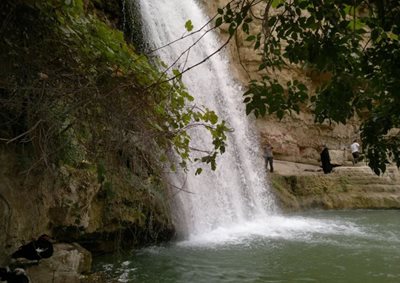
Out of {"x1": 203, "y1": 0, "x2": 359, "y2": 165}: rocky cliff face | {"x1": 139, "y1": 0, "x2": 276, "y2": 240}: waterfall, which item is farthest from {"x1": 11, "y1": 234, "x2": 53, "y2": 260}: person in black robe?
{"x1": 203, "y1": 0, "x2": 359, "y2": 165}: rocky cliff face

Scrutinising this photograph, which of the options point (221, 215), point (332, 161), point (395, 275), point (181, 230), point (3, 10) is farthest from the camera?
point (332, 161)

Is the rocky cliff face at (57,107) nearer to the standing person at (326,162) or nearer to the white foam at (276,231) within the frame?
the white foam at (276,231)

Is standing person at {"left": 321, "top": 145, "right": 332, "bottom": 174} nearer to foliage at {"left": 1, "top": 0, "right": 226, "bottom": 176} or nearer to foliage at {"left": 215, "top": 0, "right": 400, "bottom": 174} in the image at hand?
foliage at {"left": 1, "top": 0, "right": 226, "bottom": 176}

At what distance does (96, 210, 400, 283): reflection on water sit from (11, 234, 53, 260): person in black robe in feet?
3.69

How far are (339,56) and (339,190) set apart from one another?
→ 42.6 feet

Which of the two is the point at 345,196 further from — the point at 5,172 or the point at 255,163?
the point at 5,172

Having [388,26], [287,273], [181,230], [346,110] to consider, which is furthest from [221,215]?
[388,26]

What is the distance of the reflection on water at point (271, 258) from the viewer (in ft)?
18.2

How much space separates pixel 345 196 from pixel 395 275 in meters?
8.98

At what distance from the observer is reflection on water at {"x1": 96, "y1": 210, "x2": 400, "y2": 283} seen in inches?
219

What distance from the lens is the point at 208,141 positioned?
33.6 feet

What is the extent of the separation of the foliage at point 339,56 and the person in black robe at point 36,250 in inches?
125

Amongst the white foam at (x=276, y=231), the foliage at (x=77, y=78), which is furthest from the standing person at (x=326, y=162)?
the foliage at (x=77, y=78)

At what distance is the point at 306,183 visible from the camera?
1429 cm
